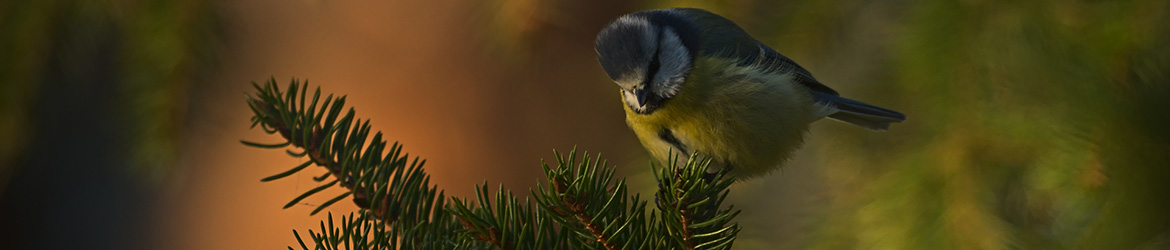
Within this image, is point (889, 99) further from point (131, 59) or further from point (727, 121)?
point (131, 59)

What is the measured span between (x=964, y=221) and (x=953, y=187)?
31 mm

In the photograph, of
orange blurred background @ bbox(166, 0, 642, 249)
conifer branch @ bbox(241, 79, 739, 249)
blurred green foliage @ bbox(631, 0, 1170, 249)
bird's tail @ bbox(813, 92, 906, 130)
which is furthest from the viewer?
orange blurred background @ bbox(166, 0, 642, 249)

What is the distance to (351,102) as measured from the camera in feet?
3.99

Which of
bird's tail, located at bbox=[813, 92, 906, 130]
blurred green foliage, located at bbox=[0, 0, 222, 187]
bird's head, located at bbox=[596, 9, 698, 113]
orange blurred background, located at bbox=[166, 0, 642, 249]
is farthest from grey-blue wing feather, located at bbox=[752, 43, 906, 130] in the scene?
blurred green foliage, located at bbox=[0, 0, 222, 187]

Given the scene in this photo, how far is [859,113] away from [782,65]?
102 mm

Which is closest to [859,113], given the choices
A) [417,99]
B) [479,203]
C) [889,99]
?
[889,99]

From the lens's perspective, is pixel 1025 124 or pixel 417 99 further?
pixel 417 99

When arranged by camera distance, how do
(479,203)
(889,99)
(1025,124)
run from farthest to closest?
(889,99) → (1025,124) → (479,203)

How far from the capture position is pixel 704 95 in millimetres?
809

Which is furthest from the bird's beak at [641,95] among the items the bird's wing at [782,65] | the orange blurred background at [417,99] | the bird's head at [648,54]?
the orange blurred background at [417,99]

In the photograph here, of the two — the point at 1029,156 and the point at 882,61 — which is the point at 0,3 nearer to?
the point at 882,61

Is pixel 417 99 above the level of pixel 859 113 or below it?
above

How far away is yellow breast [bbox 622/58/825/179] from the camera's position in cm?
80

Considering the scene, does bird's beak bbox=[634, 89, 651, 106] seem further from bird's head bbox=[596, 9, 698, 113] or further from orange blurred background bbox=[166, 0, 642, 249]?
orange blurred background bbox=[166, 0, 642, 249]
